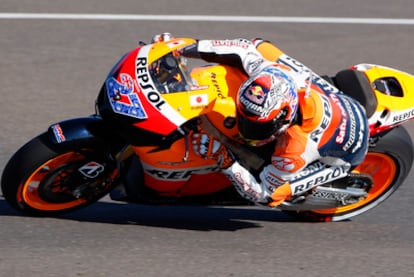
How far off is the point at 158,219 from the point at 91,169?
0.66 metres

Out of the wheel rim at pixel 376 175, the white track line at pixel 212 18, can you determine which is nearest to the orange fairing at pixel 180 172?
the wheel rim at pixel 376 175

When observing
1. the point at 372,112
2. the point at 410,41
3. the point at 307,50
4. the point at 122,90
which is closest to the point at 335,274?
the point at 372,112

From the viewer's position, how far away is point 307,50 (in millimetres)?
9992

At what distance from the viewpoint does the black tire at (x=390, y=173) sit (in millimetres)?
6609

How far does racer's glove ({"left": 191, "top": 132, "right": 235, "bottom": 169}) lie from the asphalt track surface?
0.58 metres

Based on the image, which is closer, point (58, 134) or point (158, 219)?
point (58, 134)

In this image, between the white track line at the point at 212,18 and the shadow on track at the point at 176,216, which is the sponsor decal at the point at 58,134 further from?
the white track line at the point at 212,18

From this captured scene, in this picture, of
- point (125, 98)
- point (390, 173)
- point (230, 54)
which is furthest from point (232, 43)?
point (390, 173)

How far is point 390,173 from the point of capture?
681cm

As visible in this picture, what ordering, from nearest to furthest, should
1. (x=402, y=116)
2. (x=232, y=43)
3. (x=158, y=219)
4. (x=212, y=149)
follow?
1. (x=212, y=149)
2. (x=232, y=43)
3. (x=402, y=116)
4. (x=158, y=219)

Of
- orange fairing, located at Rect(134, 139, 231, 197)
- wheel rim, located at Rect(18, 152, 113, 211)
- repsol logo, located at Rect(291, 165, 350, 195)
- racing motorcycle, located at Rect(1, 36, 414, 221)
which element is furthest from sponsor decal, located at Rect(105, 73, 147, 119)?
repsol logo, located at Rect(291, 165, 350, 195)

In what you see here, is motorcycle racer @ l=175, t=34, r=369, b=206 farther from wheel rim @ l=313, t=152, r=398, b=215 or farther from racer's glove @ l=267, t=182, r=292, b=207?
wheel rim @ l=313, t=152, r=398, b=215

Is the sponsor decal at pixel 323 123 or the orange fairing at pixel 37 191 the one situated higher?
the sponsor decal at pixel 323 123

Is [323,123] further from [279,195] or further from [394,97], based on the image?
[394,97]
